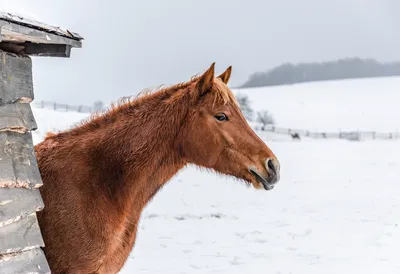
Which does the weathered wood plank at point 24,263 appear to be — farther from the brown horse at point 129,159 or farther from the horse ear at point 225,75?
the horse ear at point 225,75

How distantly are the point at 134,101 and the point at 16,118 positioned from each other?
1246mm

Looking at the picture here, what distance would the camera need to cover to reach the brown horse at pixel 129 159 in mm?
3473

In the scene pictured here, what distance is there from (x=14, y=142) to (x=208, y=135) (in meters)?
1.48

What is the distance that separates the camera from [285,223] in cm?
1115

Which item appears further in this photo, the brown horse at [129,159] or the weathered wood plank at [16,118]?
the brown horse at [129,159]

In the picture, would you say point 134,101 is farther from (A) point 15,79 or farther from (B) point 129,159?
(A) point 15,79

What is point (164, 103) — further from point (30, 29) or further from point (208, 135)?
point (30, 29)

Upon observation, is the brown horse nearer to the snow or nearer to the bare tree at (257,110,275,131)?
the snow

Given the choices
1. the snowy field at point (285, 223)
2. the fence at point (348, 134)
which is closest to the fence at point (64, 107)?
the fence at point (348, 134)

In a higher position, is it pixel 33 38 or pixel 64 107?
pixel 33 38

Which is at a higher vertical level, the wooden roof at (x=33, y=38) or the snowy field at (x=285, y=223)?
the wooden roof at (x=33, y=38)

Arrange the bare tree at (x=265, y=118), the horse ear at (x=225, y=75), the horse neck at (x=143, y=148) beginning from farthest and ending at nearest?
the bare tree at (x=265, y=118)
the horse ear at (x=225, y=75)
the horse neck at (x=143, y=148)

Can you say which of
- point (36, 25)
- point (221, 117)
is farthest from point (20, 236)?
point (221, 117)

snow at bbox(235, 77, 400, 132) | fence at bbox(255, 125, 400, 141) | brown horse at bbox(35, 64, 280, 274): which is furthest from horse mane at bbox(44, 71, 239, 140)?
snow at bbox(235, 77, 400, 132)
